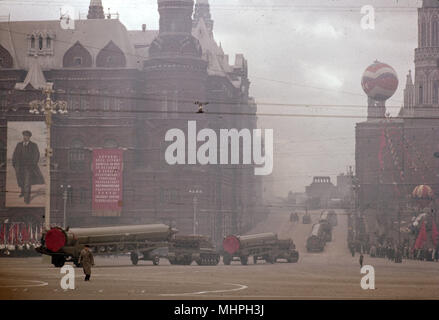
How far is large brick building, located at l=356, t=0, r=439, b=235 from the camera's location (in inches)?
4845

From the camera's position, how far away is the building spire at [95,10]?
130m

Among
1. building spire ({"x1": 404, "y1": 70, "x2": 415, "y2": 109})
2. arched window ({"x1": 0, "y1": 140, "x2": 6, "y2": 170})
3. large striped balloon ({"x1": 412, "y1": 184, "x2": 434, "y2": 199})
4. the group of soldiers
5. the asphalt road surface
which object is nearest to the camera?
the asphalt road surface

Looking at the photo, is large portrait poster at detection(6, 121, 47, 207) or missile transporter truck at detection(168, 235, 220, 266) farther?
large portrait poster at detection(6, 121, 47, 207)

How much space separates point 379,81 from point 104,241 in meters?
44.4

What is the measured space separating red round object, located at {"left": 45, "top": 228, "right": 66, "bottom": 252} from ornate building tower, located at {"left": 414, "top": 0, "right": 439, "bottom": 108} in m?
90.8

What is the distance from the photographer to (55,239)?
156 ft

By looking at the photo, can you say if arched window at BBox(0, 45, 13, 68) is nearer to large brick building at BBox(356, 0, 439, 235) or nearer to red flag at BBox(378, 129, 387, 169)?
large brick building at BBox(356, 0, 439, 235)

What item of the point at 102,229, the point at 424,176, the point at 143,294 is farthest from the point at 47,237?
the point at 424,176

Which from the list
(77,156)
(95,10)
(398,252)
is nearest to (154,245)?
(398,252)

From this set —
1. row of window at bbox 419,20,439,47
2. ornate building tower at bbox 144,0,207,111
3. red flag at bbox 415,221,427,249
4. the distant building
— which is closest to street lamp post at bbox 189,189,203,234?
ornate building tower at bbox 144,0,207,111

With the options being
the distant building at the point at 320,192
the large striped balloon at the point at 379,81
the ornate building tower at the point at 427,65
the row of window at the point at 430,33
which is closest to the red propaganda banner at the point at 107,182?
the large striped balloon at the point at 379,81

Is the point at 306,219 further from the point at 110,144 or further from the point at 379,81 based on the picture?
the point at 379,81

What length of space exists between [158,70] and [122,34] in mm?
8059
